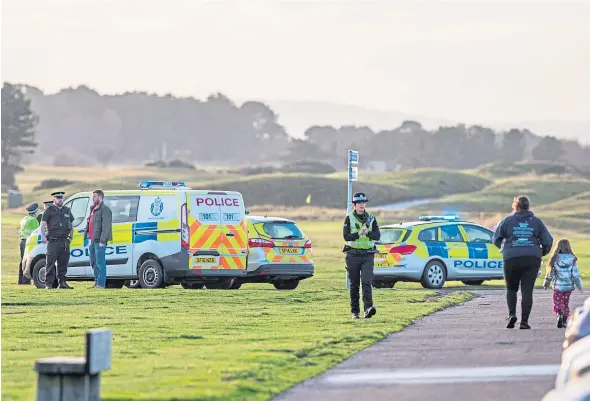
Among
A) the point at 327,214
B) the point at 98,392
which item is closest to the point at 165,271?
the point at 98,392

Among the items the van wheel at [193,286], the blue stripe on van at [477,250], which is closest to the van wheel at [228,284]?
the van wheel at [193,286]

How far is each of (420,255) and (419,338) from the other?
12.4 m

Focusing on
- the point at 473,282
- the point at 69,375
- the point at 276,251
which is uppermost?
the point at 276,251

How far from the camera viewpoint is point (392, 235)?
30.3 m

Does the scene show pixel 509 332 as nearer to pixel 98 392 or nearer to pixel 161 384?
pixel 161 384

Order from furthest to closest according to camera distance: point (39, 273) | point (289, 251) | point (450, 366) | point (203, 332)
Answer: point (39, 273) → point (289, 251) → point (203, 332) → point (450, 366)

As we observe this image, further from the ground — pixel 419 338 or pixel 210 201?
pixel 210 201

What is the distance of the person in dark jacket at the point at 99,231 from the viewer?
89.4 ft

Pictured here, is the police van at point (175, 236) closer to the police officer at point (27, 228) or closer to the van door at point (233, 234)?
the van door at point (233, 234)

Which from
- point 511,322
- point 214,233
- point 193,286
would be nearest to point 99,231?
point 214,233

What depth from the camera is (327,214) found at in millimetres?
94938

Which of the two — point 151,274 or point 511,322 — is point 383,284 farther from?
point 511,322

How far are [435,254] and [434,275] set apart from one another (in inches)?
15.1

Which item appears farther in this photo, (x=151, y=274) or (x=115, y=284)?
(x=115, y=284)
